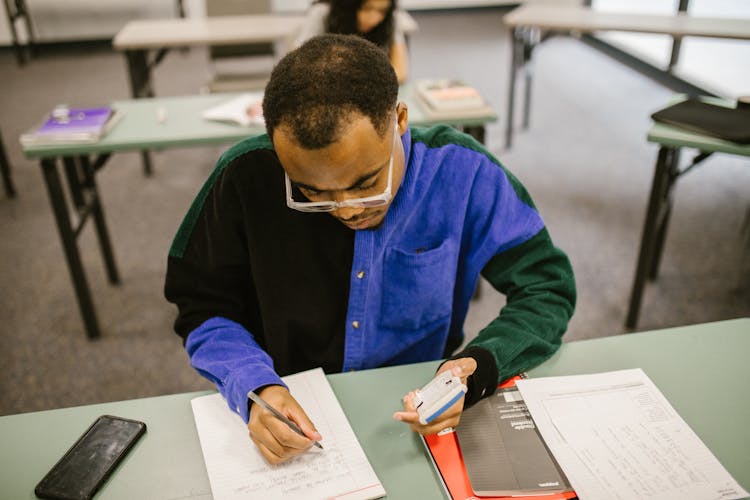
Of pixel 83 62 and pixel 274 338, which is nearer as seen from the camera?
pixel 274 338

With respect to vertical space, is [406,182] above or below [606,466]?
above

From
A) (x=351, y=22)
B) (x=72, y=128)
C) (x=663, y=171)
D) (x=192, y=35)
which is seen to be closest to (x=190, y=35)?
(x=192, y=35)

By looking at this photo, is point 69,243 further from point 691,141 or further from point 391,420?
point 691,141

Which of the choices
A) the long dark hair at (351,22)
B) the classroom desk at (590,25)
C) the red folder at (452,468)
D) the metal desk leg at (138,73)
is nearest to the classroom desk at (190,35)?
the metal desk leg at (138,73)

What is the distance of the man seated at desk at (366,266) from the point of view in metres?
0.94

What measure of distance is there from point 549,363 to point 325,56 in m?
0.60

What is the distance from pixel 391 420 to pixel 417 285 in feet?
0.79

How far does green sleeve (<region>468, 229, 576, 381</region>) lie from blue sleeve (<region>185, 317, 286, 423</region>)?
0.34 m

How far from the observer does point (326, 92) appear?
2.55 ft

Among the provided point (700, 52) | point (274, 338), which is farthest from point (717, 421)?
point (700, 52)

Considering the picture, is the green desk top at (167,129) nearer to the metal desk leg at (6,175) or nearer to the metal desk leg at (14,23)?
the metal desk leg at (6,175)

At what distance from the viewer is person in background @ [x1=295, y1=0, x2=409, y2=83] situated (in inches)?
101

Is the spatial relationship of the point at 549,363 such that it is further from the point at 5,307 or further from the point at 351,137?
the point at 5,307

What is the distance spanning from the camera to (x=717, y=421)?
88 cm
